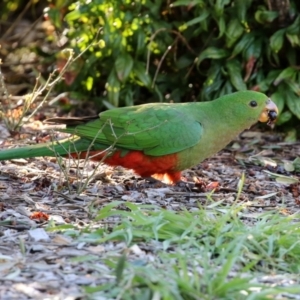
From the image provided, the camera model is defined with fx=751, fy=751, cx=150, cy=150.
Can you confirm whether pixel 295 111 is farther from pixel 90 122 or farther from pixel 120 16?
pixel 90 122

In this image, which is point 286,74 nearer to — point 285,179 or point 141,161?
point 285,179

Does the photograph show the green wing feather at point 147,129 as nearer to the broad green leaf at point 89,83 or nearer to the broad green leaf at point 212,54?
the broad green leaf at point 212,54

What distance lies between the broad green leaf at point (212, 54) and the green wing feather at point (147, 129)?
159 cm

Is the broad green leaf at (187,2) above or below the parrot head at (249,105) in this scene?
above

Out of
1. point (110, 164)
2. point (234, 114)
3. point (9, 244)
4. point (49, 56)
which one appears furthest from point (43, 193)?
point (49, 56)

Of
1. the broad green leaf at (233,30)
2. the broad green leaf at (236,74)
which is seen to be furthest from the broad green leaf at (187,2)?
the broad green leaf at (236,74)

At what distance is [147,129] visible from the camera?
14.9 ft

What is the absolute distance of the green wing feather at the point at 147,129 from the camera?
14.9 feet

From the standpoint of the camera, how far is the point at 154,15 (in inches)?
247

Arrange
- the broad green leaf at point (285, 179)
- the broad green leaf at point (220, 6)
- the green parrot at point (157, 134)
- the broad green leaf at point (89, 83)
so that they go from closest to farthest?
1. the green parrot at point (157, 134)
2. the broad green leaf at point (285, 179)
3. the broad green leaf at point (220, 6)
4. the broad green leaf at point (89, 83)

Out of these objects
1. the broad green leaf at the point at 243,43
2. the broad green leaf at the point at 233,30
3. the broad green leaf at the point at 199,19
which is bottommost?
the broad green leaf at the point at 243,43

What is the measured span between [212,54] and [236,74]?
257mm

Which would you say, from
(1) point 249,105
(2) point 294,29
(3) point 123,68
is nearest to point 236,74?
(2) point 294,29

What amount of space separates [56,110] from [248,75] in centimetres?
179
